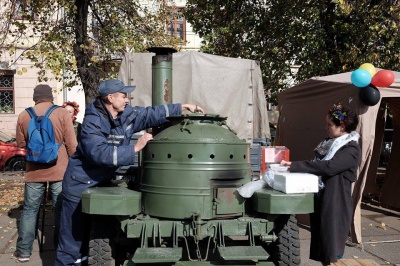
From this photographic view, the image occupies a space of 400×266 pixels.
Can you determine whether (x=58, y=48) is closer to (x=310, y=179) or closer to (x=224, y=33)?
(x=224, y=33)

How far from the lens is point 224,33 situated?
12.4m

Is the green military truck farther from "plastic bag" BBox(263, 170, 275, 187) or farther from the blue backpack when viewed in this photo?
the blue backpack

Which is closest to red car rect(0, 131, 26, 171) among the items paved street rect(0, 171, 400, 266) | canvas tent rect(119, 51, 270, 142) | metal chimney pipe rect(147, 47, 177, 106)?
paved street rect(0, 171, 400, 266)

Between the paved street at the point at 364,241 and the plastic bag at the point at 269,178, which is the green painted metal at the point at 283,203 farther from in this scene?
the paved street at the point at 364,241

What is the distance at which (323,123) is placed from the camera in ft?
25.3

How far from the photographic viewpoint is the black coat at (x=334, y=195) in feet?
13.5

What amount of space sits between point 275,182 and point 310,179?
0.31 meters

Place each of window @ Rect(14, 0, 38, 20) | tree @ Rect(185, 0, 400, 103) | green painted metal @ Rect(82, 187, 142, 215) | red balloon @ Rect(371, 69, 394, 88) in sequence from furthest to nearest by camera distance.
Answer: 1. tree @ Rect(185, 0, 400, 103)
2. window @ Rect(14, 0, 38, 20)
3. red balloon @ Rect(371, 69, 394, 88)
4. green painted metal @ Rect(82, 187, 142, 215)

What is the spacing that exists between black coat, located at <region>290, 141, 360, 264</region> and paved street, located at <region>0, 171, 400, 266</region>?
153 cm

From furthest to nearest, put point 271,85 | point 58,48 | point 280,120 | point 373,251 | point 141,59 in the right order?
point 271,85 → point 58,48 → point 280,120 → point 141,59 → point 373,251

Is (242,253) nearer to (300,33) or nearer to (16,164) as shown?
(300,33)

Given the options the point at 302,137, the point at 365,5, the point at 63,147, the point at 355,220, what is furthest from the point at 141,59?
the point at 365,5

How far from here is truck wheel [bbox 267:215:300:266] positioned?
4.25 metres

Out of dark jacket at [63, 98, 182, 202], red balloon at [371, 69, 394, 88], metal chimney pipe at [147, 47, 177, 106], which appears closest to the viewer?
dark jacket at [63, 98, 182, 202]
